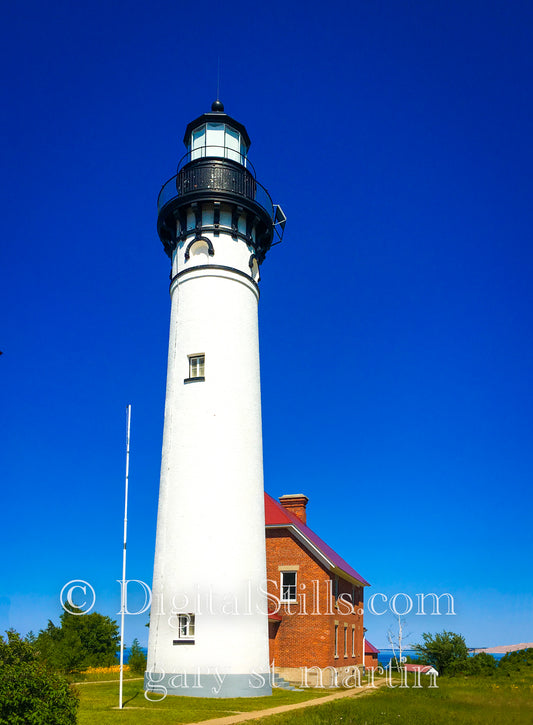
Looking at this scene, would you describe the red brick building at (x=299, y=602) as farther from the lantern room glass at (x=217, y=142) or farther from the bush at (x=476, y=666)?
the lantern room glass at (x=217, y=142)

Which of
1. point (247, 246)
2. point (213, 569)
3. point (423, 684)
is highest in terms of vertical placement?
point (247, 246)

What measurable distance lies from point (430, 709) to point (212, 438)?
10459 millimetres

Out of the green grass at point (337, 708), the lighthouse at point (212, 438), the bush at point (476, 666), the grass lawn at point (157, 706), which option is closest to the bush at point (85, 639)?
the green grass at point (337, 708)

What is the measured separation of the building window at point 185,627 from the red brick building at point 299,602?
8.07 m

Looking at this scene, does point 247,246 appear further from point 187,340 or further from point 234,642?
point 234,642

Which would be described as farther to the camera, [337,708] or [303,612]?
[303,612]

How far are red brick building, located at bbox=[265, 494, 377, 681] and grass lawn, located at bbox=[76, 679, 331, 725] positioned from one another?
511 centimetres

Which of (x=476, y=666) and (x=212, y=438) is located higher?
(x=212, y=438)

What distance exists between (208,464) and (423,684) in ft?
55.6

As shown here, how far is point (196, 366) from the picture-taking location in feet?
74.9

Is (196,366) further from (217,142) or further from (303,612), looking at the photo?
(303,612)

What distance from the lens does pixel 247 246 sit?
2467 cm

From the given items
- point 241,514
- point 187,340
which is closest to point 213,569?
point 241,514

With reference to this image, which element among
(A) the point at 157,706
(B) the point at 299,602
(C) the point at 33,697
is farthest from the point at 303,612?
Result: (C) the point at 33,697
